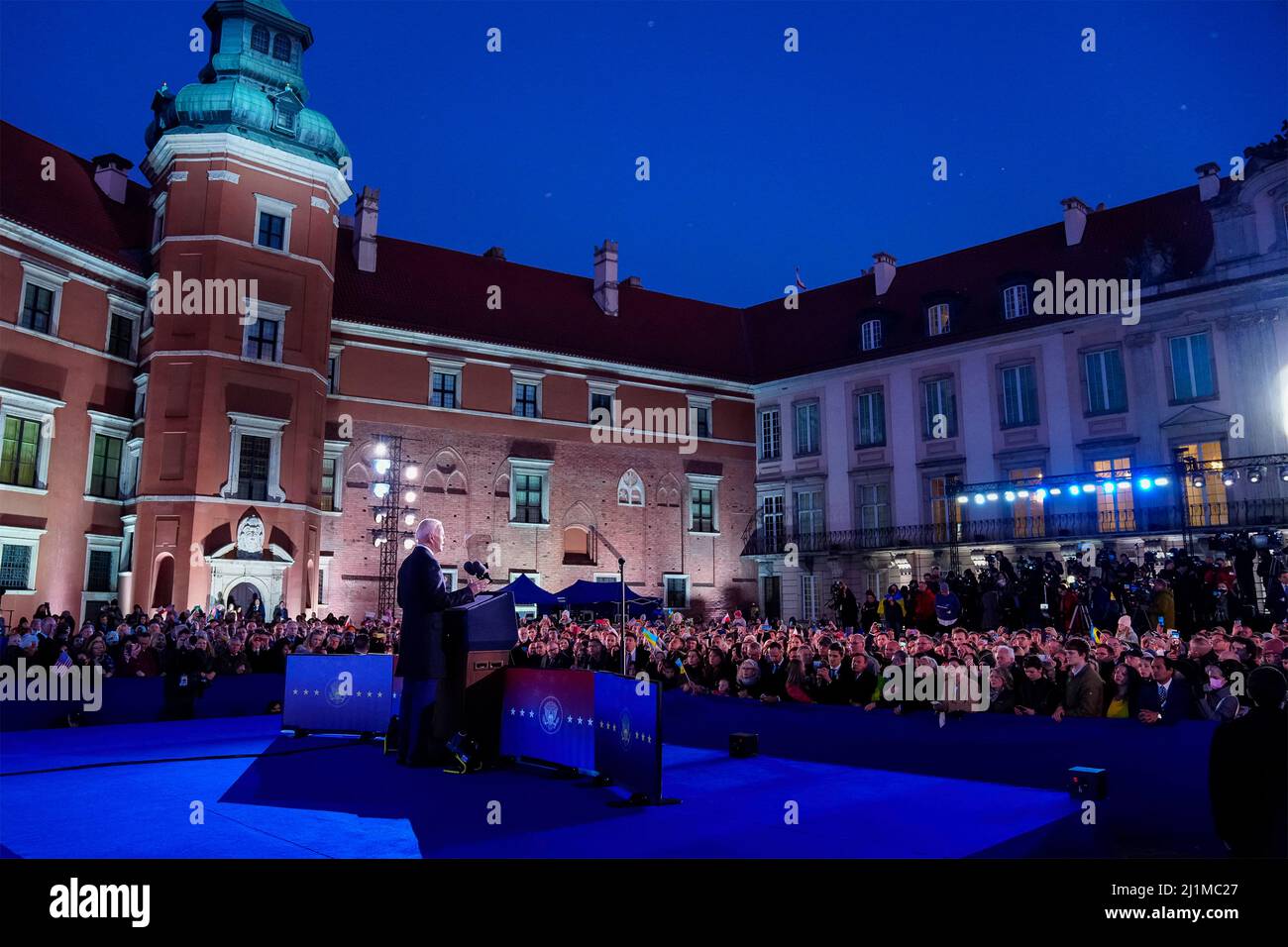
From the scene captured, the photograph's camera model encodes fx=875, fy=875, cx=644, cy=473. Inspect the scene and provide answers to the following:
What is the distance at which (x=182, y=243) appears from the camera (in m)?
28.9

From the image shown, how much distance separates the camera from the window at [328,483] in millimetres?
32312

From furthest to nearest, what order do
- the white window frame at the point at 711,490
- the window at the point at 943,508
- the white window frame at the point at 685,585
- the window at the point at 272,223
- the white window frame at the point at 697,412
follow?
the white window frame at the point at 697,412, the white window frame at the point at 711,490, the white window frame at the point at 685,585, the window at the point at 943,508, the window at the point at 272,223

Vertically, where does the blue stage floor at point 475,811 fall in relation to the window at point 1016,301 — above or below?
below

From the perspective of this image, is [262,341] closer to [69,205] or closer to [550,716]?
[69,205]

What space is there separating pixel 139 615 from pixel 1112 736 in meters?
22.8

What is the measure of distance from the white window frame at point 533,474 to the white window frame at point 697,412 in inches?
290

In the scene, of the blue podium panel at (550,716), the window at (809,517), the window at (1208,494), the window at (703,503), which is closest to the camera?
the blue podium panel at (550,716)

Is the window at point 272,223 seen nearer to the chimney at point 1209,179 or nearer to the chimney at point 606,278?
the chimney at point 606,278

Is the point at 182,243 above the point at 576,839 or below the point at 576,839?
above

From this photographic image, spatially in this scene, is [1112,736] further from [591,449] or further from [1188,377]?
[591,449]

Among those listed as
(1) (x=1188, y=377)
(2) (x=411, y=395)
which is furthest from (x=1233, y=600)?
(2) (x=411, y=395)

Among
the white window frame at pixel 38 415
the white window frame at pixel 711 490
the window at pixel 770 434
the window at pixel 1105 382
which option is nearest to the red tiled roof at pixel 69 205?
the white window frame at pixel 38 415

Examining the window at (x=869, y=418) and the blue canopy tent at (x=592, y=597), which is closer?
the blue canopy tent at (x=592, y=597)
